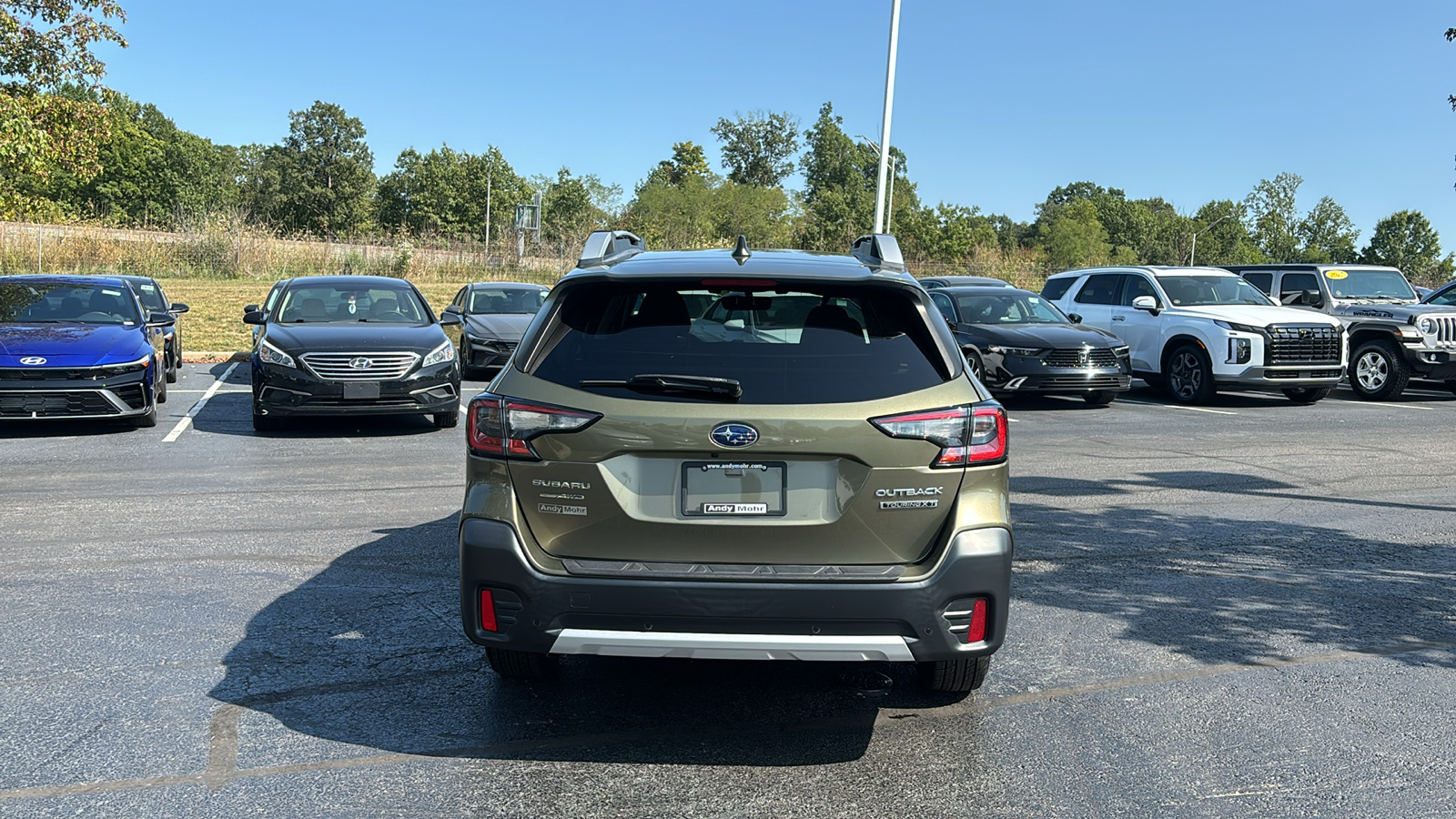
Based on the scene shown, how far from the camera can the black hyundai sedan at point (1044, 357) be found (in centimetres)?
1525

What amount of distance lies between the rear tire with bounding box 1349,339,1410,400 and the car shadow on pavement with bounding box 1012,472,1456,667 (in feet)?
32.1

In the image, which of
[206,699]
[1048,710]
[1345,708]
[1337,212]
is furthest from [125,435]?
[1337,212]

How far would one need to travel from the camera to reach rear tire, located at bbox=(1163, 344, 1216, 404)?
1625 centimetres

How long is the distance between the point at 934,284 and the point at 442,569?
44.8ft

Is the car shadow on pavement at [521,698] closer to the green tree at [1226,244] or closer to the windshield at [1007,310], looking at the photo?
the windshield at [1007,310]

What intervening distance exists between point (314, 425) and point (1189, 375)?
1134 cm

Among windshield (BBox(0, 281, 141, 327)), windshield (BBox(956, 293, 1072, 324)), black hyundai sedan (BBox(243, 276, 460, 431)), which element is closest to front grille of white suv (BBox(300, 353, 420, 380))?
black hyundai sedan (BBox(243, 276, 460, 431))

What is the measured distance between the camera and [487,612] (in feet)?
12.7

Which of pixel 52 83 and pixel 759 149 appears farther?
pixel 759 149

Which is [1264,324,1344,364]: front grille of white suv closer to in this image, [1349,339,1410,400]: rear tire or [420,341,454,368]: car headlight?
[1349,339,1410,400]: rear tire

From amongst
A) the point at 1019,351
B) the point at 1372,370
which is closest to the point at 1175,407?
the point at 1019,351

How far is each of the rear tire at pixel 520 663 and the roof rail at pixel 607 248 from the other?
1453 mm

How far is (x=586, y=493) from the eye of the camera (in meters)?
3.74

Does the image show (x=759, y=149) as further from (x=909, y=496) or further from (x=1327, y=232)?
(x=909, y=496)
